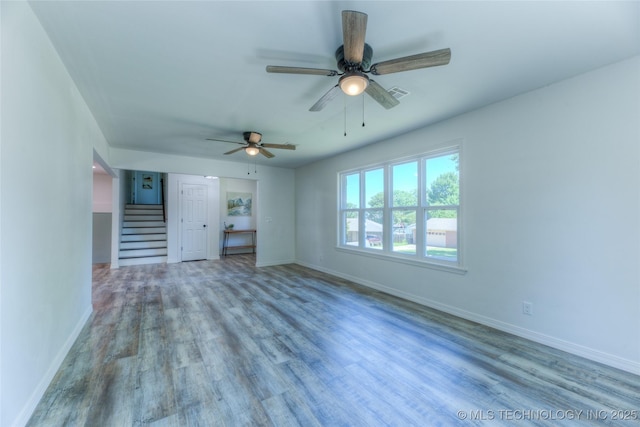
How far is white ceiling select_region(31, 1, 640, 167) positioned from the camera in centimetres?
162

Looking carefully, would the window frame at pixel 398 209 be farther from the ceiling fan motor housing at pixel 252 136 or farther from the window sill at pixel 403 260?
the ceiling fan motor housing at pixel 252 136

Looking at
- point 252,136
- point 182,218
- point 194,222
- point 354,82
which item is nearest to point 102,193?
point 182,218

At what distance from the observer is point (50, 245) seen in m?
1.98

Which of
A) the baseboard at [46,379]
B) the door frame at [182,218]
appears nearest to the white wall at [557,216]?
the baseboard at [46,379]

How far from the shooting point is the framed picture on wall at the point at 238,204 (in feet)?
28.0

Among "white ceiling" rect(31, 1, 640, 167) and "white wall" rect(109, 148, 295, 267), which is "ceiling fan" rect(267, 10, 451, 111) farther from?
"white wall" rect(109, 148, 295, 267)

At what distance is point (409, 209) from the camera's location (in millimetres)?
3934

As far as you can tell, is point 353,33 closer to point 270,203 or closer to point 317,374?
point 317,374

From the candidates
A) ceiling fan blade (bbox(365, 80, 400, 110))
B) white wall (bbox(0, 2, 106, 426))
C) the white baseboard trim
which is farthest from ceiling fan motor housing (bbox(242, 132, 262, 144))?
the white baseboard trim

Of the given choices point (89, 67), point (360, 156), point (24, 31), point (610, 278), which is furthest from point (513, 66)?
point (89, 67)

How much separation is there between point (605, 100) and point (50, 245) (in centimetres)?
471

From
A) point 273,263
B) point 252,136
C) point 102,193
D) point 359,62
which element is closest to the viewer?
point 359,62

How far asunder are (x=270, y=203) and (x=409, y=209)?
3736 millimetres

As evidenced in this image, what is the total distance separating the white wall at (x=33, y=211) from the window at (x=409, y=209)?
12.8 ft
